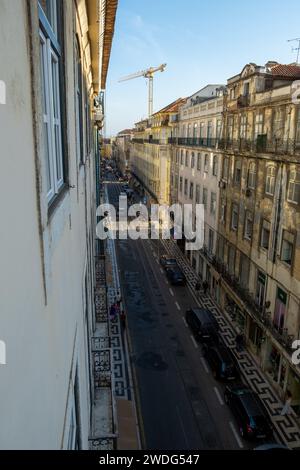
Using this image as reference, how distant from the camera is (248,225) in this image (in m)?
22.8

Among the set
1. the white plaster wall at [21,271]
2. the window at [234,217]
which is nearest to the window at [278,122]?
the window at [234,217]

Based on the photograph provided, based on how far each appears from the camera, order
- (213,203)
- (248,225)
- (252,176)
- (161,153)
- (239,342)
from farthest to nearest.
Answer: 1. (161,153)
2. (213,203)
3. (248,225)
4. (239,342)
5. (252,176)

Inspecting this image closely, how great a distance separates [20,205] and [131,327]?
2382 cm

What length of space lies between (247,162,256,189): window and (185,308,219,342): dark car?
8641mm

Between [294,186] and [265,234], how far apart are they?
13.1ft

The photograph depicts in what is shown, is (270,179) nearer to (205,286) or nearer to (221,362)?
(221,362)

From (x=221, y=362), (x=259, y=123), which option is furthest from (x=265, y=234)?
(x=221, y=362)

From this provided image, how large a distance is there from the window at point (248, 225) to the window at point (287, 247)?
4.10 m

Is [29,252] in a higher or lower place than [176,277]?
higher

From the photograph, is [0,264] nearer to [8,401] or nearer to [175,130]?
[8,401]

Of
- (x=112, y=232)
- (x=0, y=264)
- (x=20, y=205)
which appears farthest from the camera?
(x=112, y=232)

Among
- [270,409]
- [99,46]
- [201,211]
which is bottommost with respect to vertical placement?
[270,409]
